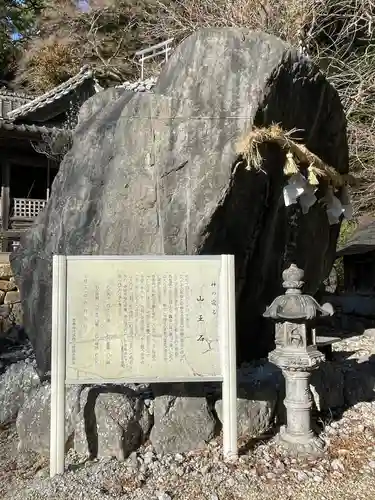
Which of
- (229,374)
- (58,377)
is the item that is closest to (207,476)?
(229,374)

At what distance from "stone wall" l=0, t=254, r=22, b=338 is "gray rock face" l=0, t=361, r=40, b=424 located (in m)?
4.70

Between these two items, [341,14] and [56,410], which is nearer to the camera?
[56,410]

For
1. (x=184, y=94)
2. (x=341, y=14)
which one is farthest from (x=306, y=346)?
(x=341, y=14)

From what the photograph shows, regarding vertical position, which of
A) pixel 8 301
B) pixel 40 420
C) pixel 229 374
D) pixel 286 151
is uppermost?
pixel 286 151

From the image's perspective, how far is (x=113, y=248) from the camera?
4.19 m

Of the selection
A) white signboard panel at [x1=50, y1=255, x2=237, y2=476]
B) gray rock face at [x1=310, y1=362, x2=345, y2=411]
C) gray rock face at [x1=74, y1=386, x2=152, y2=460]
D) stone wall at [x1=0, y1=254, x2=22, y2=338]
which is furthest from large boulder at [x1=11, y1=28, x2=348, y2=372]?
stone wall at [x1=0, y1=254, x2=22, y2=338]

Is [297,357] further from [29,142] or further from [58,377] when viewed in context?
[29,142]

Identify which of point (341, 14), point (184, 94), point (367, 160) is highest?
point (341, 14)

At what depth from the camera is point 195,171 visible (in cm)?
370

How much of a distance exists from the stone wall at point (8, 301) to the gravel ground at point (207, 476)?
5823mm

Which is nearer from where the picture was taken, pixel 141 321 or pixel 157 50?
pixel 141 321

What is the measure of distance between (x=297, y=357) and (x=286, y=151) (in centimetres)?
179

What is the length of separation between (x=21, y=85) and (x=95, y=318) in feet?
55.6

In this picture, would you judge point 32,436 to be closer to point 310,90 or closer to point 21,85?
point 310,90
